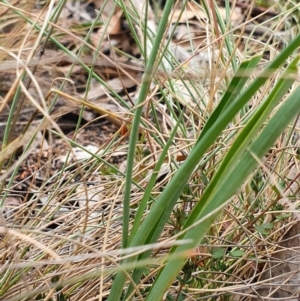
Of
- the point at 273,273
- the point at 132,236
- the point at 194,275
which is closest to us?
the point at 132,236

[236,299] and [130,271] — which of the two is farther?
[236,299]

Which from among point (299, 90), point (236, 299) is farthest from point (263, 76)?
point (236, 299)

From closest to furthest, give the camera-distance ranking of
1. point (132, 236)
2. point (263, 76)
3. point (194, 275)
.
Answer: point (263, 76) < point (132, 236) < point (194, 275)

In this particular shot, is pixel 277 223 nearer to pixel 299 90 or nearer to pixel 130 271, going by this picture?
pixel 130 271

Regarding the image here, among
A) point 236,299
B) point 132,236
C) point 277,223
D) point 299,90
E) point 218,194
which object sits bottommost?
point 236,299

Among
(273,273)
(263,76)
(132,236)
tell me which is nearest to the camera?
(263,76)

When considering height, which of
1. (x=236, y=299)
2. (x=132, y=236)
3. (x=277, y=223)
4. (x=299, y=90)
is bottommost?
(x=236, y=299)

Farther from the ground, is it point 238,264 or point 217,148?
point 217,148

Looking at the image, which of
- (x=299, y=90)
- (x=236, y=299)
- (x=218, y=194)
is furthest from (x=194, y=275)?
(x=299, y=90)

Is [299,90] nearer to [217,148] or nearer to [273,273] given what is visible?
[217,148]
